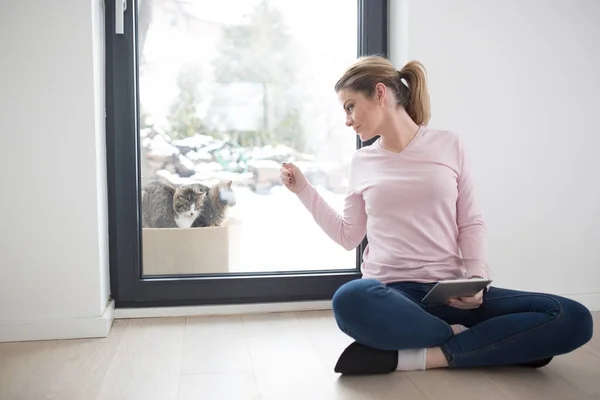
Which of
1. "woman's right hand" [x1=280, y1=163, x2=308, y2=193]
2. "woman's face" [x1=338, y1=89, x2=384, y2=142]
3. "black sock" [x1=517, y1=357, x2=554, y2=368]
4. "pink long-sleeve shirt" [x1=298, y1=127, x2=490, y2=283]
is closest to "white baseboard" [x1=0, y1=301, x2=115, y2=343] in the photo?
"woman's right hand" [x1=280, y1=163, x2=308, y2=193]

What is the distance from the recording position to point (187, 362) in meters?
1.73

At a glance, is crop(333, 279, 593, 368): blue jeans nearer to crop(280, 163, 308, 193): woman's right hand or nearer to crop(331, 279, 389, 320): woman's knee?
crop(331, 279, 389, 320): woman's knee

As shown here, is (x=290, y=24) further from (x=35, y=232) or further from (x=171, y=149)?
(x=35, y=232)

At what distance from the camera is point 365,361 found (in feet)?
5.27

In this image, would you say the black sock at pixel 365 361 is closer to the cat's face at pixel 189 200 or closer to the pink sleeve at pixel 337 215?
the pink sleeve at pixel 337 215

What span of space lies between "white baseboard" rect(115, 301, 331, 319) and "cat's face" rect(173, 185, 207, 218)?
0.34m

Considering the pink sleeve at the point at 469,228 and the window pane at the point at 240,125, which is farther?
the window pane at the point at 240,125

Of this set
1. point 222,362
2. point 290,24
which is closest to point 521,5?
point 290,24

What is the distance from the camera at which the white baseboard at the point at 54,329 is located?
1.93 m

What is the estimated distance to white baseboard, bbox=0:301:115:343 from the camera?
193cm

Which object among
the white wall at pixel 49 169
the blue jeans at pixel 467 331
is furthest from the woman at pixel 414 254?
the white wall at pixel 49 169

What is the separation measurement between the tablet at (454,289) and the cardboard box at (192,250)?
868 millimetres

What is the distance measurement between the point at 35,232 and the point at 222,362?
2.42 ft

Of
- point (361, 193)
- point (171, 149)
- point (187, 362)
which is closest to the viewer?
point (187, 362)
